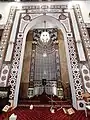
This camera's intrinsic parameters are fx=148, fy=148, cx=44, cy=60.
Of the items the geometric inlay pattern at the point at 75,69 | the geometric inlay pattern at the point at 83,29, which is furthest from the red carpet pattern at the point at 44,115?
the geometric inlay pattern at the point at 83,29

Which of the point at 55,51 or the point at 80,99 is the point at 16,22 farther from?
the point at 80,99

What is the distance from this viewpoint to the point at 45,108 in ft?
12.9

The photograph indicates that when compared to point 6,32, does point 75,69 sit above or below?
below

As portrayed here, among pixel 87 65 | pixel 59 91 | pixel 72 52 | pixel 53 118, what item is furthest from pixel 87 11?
pixel 53 118

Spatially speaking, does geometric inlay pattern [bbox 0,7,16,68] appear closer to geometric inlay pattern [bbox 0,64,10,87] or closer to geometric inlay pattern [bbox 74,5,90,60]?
geometric inlay pattern [bbox 0,64,10,87]

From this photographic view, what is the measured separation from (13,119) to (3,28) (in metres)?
3.74

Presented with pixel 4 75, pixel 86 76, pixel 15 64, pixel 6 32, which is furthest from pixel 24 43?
pixel 86 76

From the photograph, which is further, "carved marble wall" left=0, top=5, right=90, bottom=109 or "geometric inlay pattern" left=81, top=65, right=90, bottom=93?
"carved marble wall" left=0, top=5, right=90, bottom=109

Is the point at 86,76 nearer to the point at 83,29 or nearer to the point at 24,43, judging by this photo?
the point at 83,29

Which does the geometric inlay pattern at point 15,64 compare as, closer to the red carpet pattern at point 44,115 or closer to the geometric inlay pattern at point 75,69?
the red carpet pattern at point 44,115

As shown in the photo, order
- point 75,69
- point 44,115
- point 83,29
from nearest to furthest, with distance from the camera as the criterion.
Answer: point 44,115, point 75,69, point 83,29

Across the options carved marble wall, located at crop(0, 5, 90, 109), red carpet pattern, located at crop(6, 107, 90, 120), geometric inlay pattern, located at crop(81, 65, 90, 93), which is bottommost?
red carpet pattern, located at crop(6, 107, 90, 120)

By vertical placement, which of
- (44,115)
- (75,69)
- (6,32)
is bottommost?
(44,115)

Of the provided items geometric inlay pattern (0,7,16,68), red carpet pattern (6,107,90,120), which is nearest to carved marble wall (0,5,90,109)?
geometric inlay pattern (0,7,16,68)
